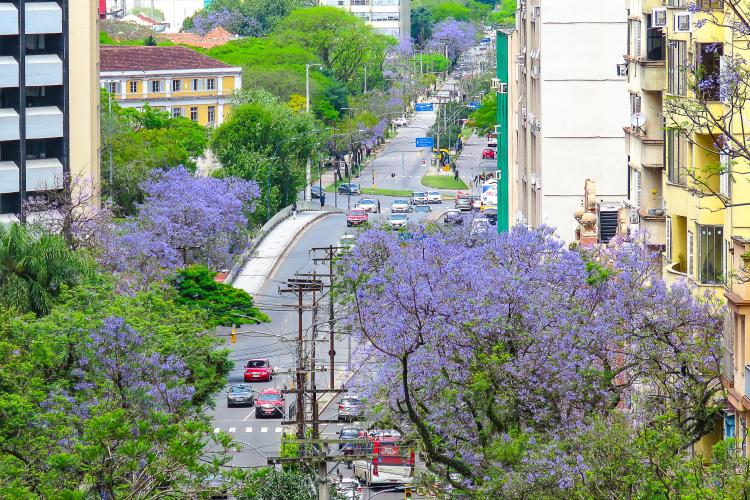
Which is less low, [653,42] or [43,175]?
[653,42]

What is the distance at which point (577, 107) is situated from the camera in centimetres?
6781

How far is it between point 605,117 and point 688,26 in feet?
83.6

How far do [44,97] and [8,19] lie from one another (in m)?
3.67

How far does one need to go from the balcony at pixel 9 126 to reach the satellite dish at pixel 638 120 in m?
30.5

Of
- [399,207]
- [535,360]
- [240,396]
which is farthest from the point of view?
[399,207]

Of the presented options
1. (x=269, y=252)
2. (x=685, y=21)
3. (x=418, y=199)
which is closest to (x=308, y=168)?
(x=418, y=199)

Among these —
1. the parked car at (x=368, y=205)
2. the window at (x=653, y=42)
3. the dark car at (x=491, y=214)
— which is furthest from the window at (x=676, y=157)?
the parked car at (x=368, y=205)

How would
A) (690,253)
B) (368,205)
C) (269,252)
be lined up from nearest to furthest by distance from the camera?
(690,253)
(269,252)
(368,205)

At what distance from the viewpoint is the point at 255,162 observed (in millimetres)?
119938

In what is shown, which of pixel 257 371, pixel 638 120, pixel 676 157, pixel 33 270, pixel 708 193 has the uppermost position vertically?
pixel 638 120

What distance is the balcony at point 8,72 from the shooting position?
7250 centimetres

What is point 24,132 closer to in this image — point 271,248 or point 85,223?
point 85,223

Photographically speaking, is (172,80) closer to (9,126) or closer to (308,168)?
(308,168)

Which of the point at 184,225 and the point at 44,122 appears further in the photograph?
the point at 184,225
